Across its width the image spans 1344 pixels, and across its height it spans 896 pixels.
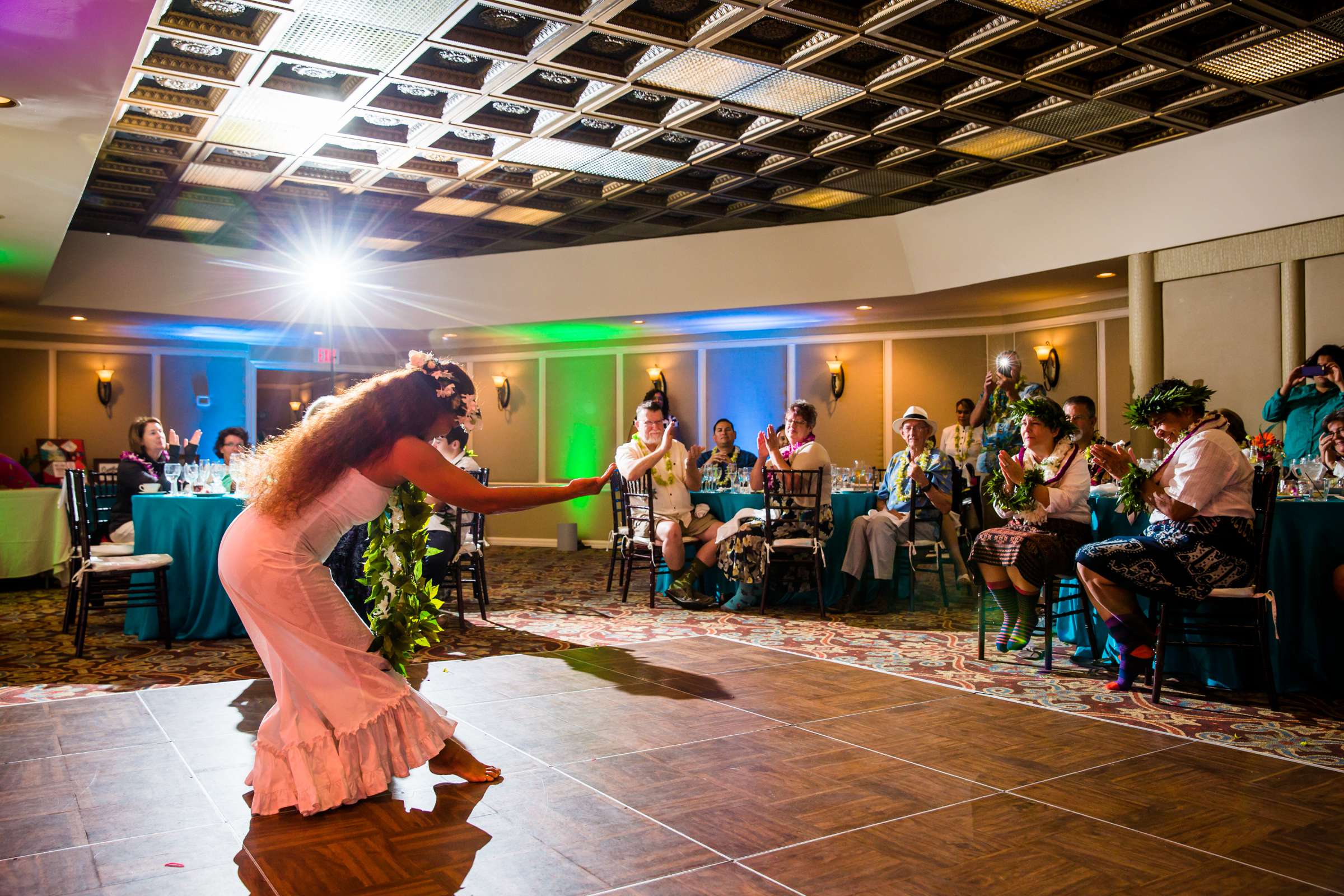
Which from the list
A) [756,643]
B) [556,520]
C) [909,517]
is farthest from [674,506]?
[556,520]

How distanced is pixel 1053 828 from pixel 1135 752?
37.1 inches

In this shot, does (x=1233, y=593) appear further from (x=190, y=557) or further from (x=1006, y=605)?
(x=190, y=557)

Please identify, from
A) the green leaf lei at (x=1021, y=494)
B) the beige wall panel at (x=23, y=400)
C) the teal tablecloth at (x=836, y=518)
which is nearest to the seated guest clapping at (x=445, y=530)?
the teal tablecloth at (x=836, y=518)

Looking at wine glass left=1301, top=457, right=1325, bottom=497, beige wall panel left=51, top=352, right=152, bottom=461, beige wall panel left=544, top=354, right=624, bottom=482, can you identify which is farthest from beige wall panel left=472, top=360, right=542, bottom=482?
wine glass left=1301, top=457, right=1325, bottom=497

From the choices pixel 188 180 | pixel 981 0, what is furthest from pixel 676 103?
pixel 188 180

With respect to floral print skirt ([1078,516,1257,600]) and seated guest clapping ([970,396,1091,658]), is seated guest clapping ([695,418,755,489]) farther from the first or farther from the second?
floral print skirt ([1078,516,1257,600])

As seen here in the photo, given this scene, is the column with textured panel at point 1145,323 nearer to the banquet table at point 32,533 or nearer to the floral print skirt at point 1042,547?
the floral print skirt at point 1042,547

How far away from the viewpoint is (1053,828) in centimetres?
Answer: 278

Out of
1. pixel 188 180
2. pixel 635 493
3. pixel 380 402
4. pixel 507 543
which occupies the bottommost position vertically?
pixel 507 543

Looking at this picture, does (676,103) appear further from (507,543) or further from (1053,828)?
(507,543)

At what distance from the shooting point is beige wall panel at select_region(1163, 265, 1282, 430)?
7512 mm

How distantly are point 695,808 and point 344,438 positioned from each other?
1.51 metres

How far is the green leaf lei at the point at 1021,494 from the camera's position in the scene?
199 inches

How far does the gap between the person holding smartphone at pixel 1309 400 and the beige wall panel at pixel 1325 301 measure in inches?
4.7
